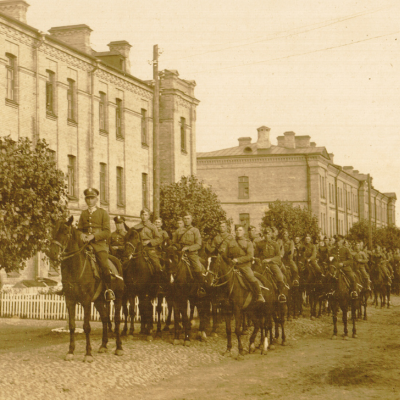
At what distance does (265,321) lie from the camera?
15992mm

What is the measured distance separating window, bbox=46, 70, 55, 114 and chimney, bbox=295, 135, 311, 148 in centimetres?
4139

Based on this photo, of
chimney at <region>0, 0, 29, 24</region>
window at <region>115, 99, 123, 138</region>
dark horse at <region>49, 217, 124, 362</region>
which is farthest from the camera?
window at <region>115, 99, 123, 138</region>

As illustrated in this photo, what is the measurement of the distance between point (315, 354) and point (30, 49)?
21.1 metres

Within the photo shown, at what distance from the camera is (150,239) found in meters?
16.7

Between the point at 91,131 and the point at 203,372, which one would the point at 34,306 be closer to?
the point at 203,372

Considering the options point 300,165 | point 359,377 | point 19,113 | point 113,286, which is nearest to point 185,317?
point 113,286

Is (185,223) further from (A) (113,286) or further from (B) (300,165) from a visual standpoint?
(B) (300,165)

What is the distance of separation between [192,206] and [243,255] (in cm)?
2359

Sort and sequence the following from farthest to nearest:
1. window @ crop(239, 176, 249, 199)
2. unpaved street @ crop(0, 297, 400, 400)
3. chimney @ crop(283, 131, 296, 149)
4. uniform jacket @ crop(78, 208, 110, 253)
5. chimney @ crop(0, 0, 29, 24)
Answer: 1. chimney @ crop(283, 131, 296, 149)
2. window @ crop(239, 176, 249, 199)
3. chimney @ crop(0, 0, 29, 24)
4. uniform jacket @ crop(78, 208, 110, 253)
5. unpaved street @ crop(0, 297, 400, 400)

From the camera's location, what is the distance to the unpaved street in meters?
10.5

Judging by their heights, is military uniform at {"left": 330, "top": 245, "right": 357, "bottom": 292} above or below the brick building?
below

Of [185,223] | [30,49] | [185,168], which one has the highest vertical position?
[30,49]

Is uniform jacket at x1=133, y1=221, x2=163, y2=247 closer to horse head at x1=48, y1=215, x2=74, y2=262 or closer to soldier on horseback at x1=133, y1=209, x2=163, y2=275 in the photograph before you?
soldier on horseback at x1=133, y1=209, x2=163, y2=275

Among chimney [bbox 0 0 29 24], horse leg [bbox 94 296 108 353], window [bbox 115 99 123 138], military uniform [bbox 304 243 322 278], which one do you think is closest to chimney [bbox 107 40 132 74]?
window [bbox 115 99 123 138]
